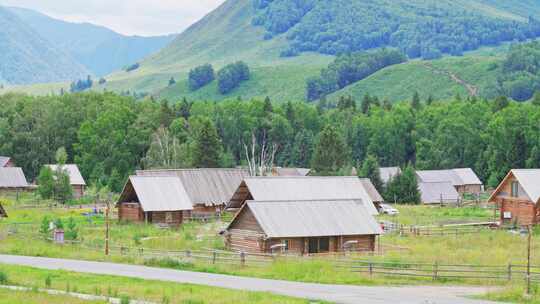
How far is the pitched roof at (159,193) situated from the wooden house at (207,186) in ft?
10.5

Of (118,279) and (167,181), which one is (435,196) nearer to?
(167,181)

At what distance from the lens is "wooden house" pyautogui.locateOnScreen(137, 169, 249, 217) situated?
7744 centimetres

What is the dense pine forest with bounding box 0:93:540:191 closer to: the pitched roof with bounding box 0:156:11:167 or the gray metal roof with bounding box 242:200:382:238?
the pitched roof with bounding box 0:156:11:167

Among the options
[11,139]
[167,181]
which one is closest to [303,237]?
[167,181]

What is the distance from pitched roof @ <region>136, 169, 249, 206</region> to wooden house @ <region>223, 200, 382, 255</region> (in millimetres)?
21606

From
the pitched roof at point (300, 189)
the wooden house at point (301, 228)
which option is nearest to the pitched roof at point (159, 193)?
the pitched roof at point (300, 189)

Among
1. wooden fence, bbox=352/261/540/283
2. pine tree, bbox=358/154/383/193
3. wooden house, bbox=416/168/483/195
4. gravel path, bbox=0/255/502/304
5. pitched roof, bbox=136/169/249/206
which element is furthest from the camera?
wooden house, bbox=416/168/483/195

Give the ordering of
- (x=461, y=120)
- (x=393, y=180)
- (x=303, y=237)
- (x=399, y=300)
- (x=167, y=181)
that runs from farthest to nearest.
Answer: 1. (x=461, y=120)
2. (x=393, y=180)
3. (x=167, y=181)
4. (x=303, y=237)
5. (x=399, y=300)

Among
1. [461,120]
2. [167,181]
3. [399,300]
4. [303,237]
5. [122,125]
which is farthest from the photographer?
[461,120]

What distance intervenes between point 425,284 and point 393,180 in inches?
2421

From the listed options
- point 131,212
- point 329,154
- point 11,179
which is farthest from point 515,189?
point 11,179

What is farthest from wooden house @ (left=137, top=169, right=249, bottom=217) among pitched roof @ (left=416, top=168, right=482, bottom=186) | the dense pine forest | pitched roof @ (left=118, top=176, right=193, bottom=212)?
pitched roof @ (left=416, top=168, right=482, bottom=186)

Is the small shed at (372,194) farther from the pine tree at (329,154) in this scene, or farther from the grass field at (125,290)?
the grass field at (125,290)

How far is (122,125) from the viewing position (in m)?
124
